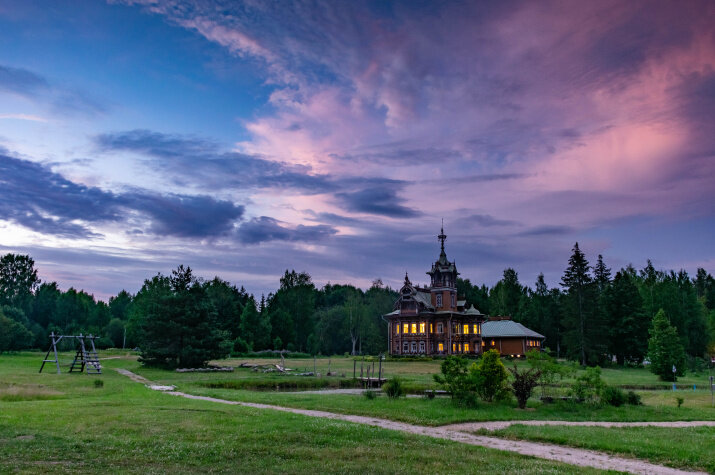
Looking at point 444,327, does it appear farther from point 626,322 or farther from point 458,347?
point 626,322

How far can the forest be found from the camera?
4953 centimetres

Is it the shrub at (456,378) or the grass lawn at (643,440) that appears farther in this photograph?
the shrub at (456,378)

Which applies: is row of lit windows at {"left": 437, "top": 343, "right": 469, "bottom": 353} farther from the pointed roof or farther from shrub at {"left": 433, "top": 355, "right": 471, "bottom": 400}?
shrub at {"left": 433, "top": 355, "right": 471, "bottom": 400}

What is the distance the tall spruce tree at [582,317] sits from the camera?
70.0 meters

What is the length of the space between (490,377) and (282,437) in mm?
13002

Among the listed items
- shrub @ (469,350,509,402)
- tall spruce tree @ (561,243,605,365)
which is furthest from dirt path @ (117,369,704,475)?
tall spruce tree @ (561,243,605,365)

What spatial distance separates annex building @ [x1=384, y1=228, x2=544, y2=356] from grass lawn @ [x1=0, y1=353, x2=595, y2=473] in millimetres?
66090

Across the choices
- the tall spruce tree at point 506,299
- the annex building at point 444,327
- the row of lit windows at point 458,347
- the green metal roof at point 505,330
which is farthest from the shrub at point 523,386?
the tall spruce tree at point 506,299

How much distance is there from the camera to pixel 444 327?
3290 inches

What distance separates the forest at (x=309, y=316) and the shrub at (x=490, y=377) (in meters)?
27.6

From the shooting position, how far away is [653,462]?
12.8 meters

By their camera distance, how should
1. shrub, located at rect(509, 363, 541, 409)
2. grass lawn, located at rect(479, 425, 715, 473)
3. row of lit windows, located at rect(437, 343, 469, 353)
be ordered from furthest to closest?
row of lit windows, located at rect(437, 343, 469, 353)
shrub, located at rect(509, 363, 541, 409)
grass lawn, located at rect(479, 425, 715, 473)

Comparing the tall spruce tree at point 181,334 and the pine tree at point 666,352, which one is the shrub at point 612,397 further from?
the tall spruce tree at point 181,334

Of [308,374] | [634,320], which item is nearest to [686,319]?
Result: [634,320]
